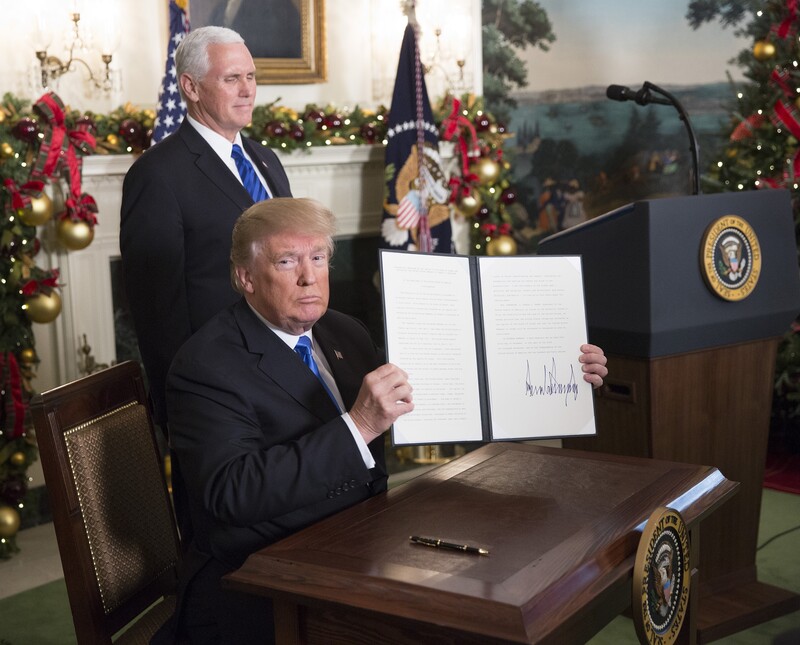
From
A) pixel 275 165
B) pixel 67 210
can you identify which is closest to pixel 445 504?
pixel 275 165

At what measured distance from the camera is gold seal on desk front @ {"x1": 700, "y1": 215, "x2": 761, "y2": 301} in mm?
3309

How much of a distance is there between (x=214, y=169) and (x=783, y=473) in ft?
12.3

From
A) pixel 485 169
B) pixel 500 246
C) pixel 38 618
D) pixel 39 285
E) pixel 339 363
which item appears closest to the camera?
pixel 339 363

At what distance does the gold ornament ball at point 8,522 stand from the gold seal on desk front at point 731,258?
125 inches

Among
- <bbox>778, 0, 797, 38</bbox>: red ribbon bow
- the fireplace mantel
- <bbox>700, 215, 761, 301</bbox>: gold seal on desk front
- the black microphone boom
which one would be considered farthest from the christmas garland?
<bbox>700, 215, 761, 301</bbox>: gold seal on desk front

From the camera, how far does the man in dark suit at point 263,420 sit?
2.06m

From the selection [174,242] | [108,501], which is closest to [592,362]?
[108,501]

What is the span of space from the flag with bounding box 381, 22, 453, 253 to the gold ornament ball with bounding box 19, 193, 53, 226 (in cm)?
197

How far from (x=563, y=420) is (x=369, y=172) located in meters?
4.07

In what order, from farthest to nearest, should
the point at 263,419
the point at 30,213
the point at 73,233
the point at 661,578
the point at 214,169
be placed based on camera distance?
1. the point at 73,233
2. the point at 30,213
3. the point at 214,169
4. the point at 263,419
5. the point at 661,578

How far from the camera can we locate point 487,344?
93.4 inches

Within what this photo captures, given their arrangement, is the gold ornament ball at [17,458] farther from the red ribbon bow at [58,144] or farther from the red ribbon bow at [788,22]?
the red ribbon bow at [788,22]

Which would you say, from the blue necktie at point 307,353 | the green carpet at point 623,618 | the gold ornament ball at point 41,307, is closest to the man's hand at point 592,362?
the blue necktie at point 307,353
